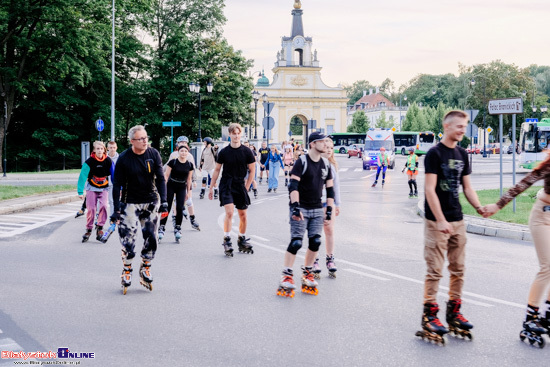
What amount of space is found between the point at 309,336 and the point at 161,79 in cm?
4616

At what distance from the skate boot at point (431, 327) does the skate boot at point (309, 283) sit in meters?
1.82

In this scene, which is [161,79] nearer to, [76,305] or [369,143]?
[369,143]

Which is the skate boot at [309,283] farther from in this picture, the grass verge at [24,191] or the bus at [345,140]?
the bus at [345,140]

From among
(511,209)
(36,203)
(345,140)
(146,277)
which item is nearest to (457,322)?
(146,277)

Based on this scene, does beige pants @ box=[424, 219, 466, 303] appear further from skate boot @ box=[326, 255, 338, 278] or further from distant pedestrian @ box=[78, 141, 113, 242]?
distant pedestrian @ box=[78, 141, 113, 242]

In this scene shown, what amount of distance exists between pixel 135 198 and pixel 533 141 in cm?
4206

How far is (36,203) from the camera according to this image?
18016 millimetres

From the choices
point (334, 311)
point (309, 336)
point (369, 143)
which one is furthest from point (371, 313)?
point (369, 143)

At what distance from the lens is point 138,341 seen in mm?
5316

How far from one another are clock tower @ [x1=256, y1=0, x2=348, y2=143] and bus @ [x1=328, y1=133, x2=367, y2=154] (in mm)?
6218

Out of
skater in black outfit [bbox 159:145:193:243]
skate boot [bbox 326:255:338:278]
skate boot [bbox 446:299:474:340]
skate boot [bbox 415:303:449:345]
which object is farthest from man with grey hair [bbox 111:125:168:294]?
skater in black outfit [bbox 159:145:193:243]

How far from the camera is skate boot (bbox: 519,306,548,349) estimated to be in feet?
17.1

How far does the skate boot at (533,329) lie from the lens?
17.1ft

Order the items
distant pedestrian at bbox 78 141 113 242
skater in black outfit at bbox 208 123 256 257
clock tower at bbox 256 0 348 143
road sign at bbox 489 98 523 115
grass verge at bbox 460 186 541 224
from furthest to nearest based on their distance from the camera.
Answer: clock tower at bbox 256 0 348 143 → road sign at bbox 489 98 523 115 → grass verge at bbox 460 186 541 224 → distant pedestrian at bbox 78 141 113 242 → skater in black outfit at bbox 208 123 256 257
